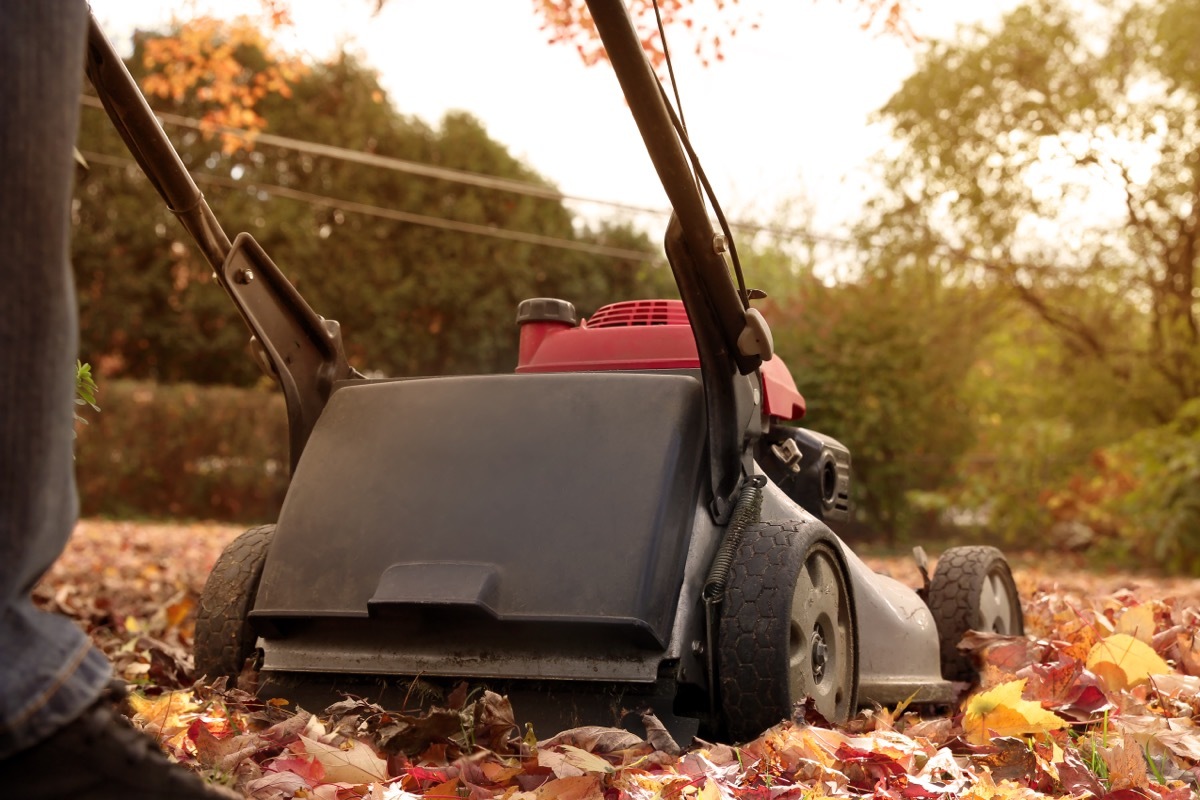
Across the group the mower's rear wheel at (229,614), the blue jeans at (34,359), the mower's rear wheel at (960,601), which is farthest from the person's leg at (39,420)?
the mower's rear wheel at (960,601)

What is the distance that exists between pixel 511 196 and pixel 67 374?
70.3ft

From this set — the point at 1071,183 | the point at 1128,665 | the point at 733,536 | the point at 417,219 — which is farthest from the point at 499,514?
the point at 417,219

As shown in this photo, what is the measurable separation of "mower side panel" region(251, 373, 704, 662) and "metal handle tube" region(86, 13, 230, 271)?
1.64ft

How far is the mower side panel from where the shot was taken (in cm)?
209

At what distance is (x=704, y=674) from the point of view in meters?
2.16

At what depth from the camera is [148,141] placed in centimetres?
249

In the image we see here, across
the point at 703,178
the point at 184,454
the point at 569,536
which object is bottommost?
the point at 184,454

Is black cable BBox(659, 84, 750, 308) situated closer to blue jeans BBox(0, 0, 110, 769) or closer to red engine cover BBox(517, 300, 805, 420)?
red engine cover BBox(517, 300, 805, 420)

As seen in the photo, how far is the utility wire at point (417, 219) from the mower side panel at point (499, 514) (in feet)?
55.5

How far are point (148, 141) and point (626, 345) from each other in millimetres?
1016

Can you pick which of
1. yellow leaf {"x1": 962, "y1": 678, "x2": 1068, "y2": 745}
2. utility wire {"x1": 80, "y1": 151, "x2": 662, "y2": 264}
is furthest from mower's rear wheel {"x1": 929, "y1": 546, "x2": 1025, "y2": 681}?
utility wire {"x1": 80, "y1": 151, "x2": 662, "y2": 264}

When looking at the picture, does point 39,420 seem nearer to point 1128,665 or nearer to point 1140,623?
point 1128,665

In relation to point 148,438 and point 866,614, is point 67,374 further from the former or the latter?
point 148,438

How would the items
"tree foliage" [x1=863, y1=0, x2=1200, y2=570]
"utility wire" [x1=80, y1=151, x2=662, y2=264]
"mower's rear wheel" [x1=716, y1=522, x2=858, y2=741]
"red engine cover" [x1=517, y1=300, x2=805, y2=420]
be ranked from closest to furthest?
1. "mower's rear wheel" [x1=716, y1=522, x2=858, y2=741]
2. "red engine cover" [x1=517, y1=300, x2=805, y2=420]
3. "tree foliage" [x1=863, y1=0, x2=1200, y2=570]
4. "utility wire" [x1=80, y1=151, x2=662, y2=264]
